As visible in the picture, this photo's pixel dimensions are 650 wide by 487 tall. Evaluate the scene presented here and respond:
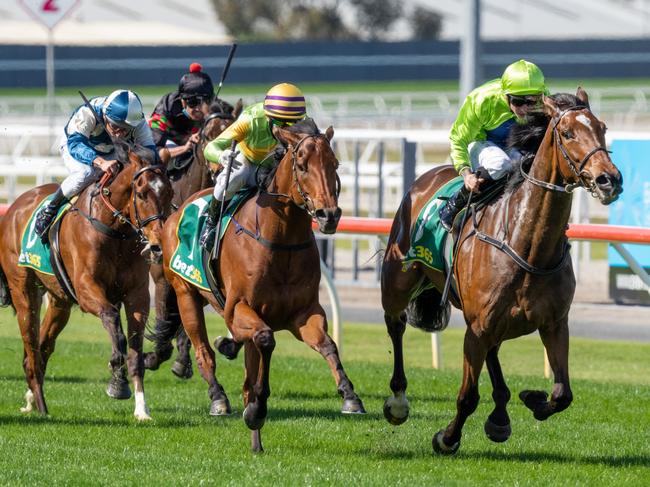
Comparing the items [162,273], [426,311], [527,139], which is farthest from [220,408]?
[527,139]

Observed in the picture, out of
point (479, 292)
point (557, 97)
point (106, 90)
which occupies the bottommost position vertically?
point (106, 90)

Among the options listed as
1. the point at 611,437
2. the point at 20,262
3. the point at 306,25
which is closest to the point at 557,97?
the point at 611,437

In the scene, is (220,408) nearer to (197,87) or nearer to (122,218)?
(122,218)

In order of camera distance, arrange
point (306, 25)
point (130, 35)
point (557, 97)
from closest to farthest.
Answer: point (557, 97), point (130, 35), point (306, 25)

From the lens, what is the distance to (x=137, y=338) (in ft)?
25.3

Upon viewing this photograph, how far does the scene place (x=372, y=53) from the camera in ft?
131

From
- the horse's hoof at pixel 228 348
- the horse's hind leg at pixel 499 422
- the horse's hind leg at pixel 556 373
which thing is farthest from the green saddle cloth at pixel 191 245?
the horse's hind leg at pixel 556 373

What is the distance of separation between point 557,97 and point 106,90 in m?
31.4

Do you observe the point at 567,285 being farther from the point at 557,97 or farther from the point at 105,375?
the point at 105,375

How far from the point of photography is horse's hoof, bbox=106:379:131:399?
753 cm

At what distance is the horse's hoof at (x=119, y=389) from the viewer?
7.53m

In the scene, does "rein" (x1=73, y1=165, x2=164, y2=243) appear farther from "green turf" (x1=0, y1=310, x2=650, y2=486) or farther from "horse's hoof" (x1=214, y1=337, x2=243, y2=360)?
"green turf" (x1=0, y1=310, x2=650, y2=486)

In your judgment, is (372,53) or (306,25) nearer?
(372,53)

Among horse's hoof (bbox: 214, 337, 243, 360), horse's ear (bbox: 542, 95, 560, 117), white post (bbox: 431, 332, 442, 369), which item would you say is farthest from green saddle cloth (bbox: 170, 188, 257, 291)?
white post (bbox: 431, 332, 442, 369)
